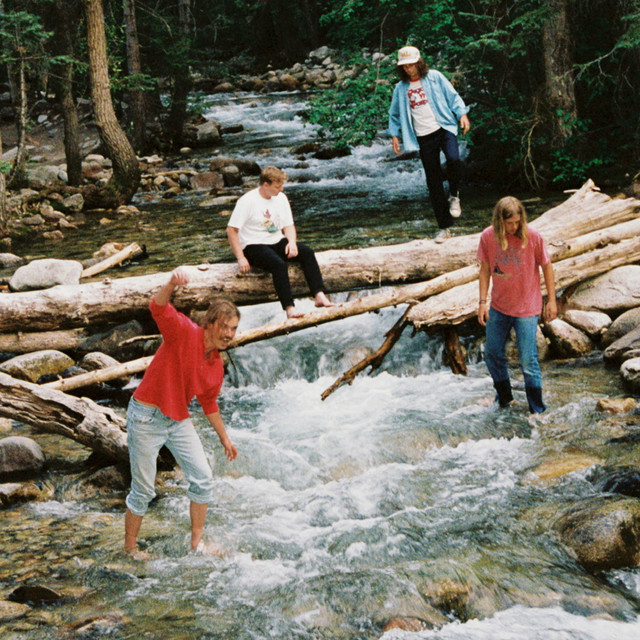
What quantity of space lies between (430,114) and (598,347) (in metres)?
3.24

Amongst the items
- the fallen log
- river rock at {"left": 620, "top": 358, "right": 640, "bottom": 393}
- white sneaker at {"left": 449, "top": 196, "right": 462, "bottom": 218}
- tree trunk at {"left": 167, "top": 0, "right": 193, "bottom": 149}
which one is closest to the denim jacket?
white sneaker at {"left": 449, "top": 196, "right": 462, "bottom": 218}

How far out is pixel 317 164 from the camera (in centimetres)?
2059

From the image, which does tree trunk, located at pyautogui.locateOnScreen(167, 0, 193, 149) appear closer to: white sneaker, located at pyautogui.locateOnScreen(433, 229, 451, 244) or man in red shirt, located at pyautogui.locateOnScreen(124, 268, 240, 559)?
white sneaker, located at pyautogui.locateOnScreen(433, 229, 451, 244)

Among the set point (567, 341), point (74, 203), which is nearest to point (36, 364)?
point (567, 341)

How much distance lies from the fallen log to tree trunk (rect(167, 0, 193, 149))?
1259 centimetres

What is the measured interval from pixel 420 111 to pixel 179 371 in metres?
5.28

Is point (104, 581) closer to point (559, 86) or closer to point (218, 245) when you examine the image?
point (218, 245)

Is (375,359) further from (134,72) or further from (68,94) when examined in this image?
(134,72)

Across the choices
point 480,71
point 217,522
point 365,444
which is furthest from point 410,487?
point 480,71

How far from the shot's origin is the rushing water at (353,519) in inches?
169

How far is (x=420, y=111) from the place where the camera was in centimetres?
863

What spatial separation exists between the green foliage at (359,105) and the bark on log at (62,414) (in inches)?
391

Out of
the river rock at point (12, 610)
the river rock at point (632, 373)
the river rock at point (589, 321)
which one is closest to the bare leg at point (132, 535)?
the river rock at point (12, 610)

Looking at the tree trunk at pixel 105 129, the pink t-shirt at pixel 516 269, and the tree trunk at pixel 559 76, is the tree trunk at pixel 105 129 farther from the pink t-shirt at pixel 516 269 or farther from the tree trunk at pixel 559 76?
the pink t-shirt at pixel 516 269
